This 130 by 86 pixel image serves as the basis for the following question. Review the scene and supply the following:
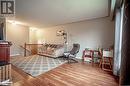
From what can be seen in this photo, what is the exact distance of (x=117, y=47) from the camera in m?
2.94

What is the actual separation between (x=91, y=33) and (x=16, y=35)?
594cm

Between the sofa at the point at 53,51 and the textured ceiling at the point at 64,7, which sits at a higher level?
the textured ceiling at the point at 64,7

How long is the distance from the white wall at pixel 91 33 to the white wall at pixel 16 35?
3235 mm

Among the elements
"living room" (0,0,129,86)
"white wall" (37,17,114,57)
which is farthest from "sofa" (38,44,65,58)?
"white wall" (37,17,114,57)

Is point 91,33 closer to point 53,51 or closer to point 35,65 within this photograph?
point 53,51

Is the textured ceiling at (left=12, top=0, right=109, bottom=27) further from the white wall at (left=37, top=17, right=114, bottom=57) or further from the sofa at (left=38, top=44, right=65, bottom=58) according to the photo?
the sofa at (left=38, top=44, right=65, bottom=58)

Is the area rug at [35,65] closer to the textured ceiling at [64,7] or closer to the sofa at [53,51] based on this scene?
the sofa at [53,51]

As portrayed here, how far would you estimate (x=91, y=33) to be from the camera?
16.8 feet

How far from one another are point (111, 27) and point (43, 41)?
6.31m

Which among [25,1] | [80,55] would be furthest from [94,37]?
[25,1]

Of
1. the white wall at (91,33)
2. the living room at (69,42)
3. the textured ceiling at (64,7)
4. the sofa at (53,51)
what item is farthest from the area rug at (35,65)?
the textured ceiling at (64,7)

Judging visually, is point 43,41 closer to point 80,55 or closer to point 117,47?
point 80,55

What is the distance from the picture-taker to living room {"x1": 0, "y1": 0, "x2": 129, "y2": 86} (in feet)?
9.01

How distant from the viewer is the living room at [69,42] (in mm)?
2746
